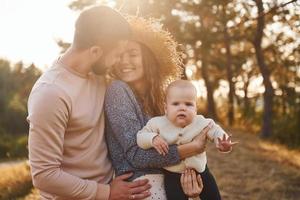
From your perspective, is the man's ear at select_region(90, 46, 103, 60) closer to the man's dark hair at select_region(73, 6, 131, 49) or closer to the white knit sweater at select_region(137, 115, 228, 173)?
the man's dark hair at select_region(73, 6, 131, 49)

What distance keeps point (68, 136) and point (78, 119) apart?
0.40 feet

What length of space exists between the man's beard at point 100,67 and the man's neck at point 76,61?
3cm

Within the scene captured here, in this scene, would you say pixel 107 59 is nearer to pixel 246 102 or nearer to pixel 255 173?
pixel 255 173

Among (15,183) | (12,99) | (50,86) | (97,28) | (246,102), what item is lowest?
(246,102)

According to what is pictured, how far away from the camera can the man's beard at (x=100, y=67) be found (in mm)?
3303

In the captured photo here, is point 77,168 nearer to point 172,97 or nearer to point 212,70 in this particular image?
point 172,97

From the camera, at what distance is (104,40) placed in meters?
3.22

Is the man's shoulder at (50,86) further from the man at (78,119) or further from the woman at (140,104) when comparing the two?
the woman at (140,104)

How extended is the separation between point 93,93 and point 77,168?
1.45ft

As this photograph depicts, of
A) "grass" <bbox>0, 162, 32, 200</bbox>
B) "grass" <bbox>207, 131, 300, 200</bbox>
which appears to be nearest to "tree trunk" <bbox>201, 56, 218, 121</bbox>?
"grass" <bbox>207, 131, 300, 200</bbox>

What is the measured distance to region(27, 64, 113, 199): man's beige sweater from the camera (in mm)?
3082

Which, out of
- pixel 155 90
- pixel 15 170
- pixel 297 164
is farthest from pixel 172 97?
pixel 15 170

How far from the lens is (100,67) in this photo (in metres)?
3.31

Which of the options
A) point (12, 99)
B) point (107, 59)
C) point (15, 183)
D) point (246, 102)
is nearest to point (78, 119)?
point (107, 59)
